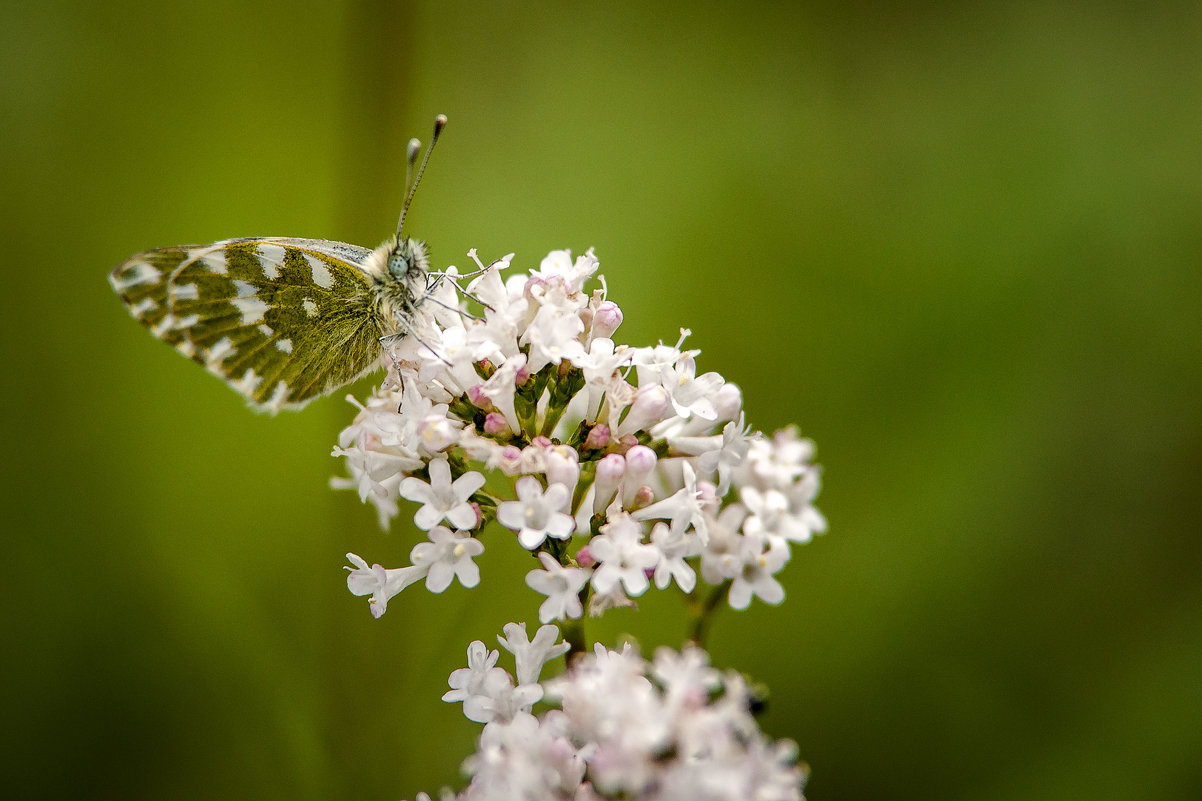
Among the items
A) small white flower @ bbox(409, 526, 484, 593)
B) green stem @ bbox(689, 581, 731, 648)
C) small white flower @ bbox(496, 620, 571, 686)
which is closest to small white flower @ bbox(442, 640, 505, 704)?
small white flower @ bbox(496, 620, 571, 686)

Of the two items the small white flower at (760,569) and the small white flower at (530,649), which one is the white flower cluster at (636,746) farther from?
the small white flower at (760,569)

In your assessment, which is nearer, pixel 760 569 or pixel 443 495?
pixel 443 495

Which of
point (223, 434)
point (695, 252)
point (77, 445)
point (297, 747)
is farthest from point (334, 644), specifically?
point (695, 252)

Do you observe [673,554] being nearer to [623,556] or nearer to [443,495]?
[623,556]

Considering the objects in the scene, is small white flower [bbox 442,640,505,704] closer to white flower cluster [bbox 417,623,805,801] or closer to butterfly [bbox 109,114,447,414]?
white flower cluster [bbox 417,623,805,801]

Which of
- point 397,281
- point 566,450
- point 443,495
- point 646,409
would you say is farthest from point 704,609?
point 397,281

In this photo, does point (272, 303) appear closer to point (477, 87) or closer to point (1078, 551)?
point (477, 87)
